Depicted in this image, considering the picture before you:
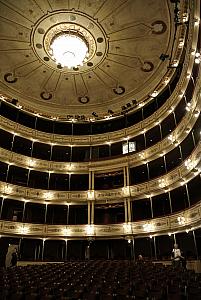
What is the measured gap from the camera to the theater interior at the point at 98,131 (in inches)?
585

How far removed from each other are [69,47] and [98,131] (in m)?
7.53

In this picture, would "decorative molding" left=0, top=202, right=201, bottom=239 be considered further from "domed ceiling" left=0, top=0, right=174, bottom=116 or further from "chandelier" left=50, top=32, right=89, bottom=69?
"chandelier" left=50, top=32, right=89, bottom=69

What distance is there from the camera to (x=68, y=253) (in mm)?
18312

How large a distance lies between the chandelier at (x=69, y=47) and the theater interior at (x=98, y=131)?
0.29 feet

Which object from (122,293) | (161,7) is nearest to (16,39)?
(161,7)

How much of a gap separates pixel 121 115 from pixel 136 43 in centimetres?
617

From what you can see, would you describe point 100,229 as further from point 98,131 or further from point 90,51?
point 90,51

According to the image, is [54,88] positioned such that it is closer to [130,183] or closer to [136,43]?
[136,43]

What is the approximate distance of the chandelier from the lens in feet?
54.4

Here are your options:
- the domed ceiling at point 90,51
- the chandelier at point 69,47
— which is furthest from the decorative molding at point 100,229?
the chandelier at point 69,47

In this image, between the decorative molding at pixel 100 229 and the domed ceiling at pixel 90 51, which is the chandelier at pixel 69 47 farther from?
the decorative molding at pixel 100 229

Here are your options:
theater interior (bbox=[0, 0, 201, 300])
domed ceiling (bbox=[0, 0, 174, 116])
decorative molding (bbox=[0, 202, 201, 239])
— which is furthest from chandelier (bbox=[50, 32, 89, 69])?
decorative molding (bbox=[0, 202, 201, 239])

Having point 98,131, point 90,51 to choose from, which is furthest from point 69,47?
point 98,131

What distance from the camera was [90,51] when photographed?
1767 cm
